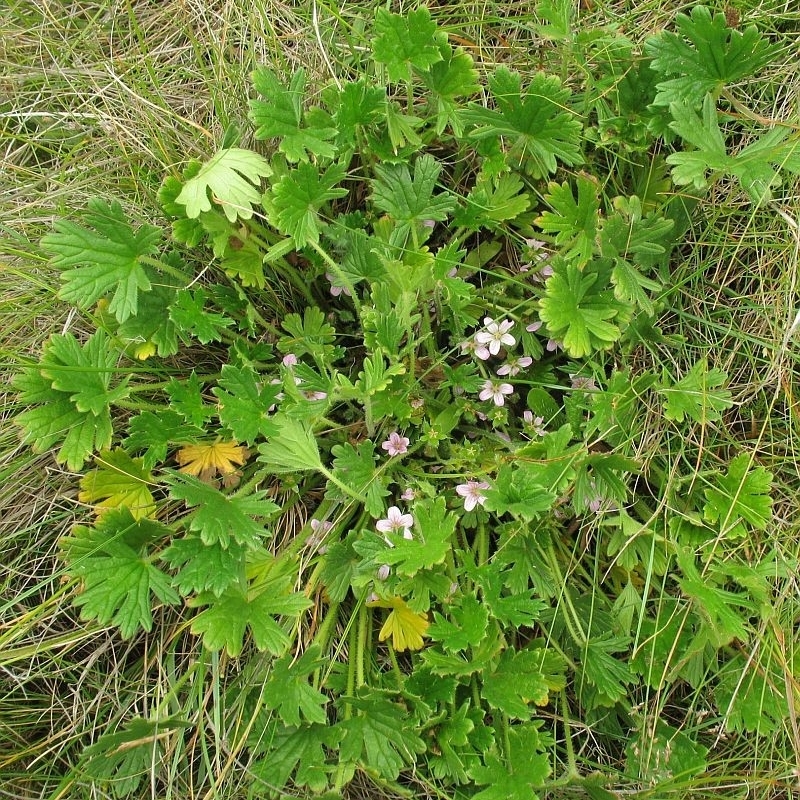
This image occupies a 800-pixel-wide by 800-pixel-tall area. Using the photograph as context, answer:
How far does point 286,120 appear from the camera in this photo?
303cm

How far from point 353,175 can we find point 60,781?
10.2 feet

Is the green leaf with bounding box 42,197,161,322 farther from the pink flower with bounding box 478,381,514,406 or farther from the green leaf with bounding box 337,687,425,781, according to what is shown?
the green leaf with bounding box 337,687,425,781

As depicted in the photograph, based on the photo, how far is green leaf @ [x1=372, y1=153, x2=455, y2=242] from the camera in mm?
3158

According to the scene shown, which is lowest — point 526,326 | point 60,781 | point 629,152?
point 60,781

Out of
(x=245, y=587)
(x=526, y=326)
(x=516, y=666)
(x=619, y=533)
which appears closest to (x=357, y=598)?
(x=245, y=587)

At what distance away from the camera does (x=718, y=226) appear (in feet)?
11.7

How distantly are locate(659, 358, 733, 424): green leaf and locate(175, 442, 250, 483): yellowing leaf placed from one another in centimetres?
190

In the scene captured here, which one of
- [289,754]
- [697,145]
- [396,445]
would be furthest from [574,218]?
[289,754]

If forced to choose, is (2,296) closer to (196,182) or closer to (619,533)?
(196,182)

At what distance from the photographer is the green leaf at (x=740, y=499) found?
309 centimetres

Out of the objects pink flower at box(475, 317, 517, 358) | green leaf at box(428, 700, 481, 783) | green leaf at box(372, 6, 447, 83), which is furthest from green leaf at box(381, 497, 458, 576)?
green leaf at box(372, 6, 447, 83)

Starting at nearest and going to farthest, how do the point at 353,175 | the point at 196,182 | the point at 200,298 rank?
the point at 196,182 → the point at 200,298 → the point at 353,175

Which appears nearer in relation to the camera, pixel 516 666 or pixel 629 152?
pixel 516 666

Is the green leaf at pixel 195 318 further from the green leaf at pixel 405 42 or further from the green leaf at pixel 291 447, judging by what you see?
the green leaf at pixel 405 42
